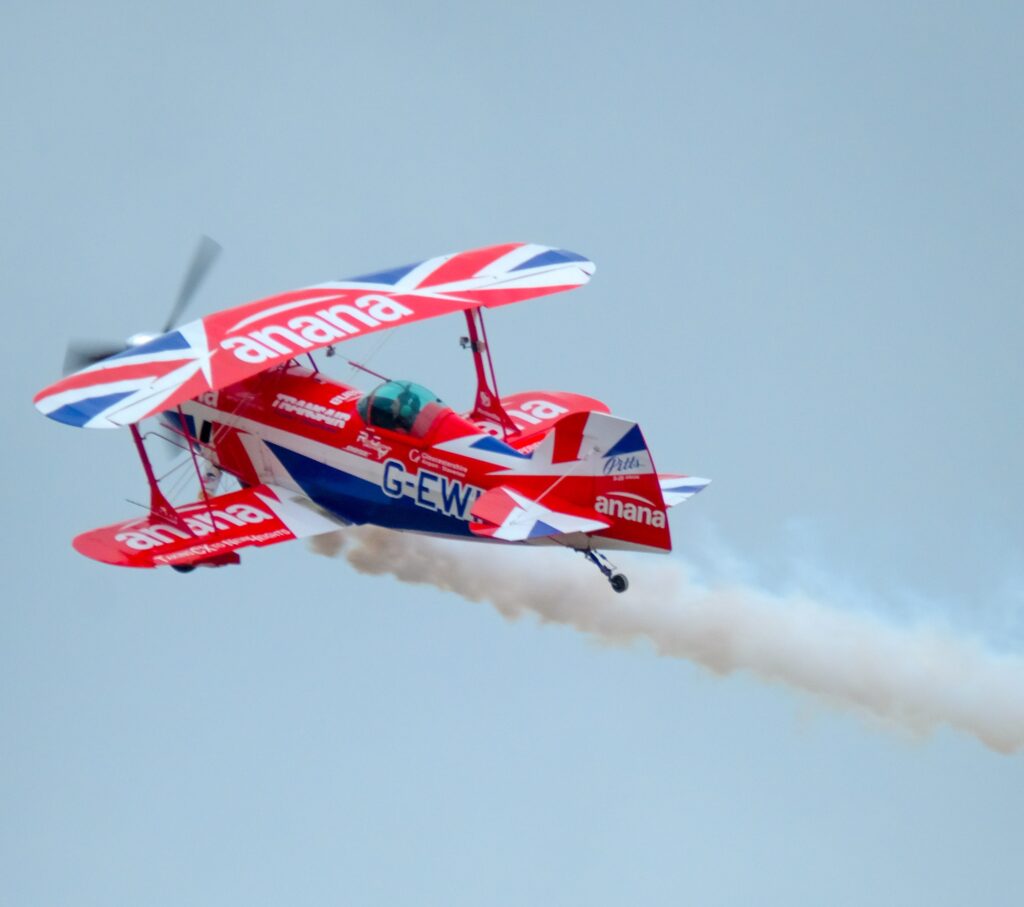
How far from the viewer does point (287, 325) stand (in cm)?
2869

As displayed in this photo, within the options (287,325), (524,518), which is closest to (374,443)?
(287,325)

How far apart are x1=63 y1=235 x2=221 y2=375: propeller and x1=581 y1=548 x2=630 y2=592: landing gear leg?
18.5 feet

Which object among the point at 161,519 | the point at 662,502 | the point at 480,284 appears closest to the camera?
the point at 662,502

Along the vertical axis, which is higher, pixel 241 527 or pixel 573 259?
pixel 573 259

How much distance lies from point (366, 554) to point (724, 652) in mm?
4062

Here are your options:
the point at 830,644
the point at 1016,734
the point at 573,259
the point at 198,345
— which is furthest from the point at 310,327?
the point at 1016,734

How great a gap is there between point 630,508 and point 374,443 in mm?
3164

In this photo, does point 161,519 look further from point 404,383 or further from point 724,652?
point 724,652

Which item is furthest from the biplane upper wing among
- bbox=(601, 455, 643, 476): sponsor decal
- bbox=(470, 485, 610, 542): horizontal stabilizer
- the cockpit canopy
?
bbox=(601, 455, 643, 476): sponsor decal

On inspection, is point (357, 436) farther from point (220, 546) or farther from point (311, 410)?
point (220, 546)

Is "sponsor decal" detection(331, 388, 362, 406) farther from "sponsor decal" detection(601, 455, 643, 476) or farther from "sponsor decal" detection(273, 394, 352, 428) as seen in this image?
"sponsor decal" detection(601, 455, 643, 476)

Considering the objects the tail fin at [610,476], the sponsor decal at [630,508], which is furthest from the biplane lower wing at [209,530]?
the sponsor decal at [630,508]

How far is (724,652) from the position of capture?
94.0ft

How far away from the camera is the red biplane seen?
26484mm
